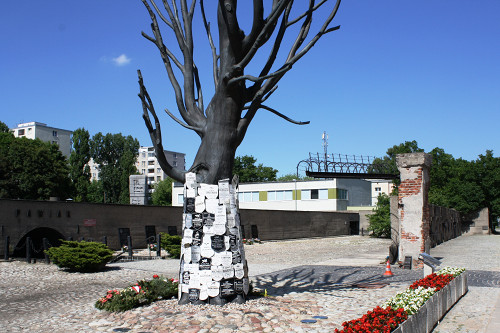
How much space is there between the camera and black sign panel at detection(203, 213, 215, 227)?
28.0 feet

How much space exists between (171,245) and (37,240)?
5515 millimetres

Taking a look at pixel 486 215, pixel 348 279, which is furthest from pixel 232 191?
pixel 486 215

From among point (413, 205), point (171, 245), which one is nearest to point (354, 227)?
point (171, 245)

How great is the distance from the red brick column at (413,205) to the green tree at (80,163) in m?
59.0

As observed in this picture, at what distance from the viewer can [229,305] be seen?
825 cm

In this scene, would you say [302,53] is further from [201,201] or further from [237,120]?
[201,201]

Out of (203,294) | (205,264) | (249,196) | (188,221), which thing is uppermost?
(249,196)

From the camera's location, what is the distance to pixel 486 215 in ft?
148

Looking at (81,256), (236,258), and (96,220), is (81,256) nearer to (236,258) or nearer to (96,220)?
(96,220)

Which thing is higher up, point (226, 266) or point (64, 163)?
point (64, 163)

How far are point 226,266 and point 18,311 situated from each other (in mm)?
3981

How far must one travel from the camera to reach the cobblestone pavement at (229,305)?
24.2 ft

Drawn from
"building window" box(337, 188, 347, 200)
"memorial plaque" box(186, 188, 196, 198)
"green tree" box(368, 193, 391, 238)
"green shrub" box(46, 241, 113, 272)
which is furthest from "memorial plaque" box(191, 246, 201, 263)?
"building window" box(337, 188, 347, 200)

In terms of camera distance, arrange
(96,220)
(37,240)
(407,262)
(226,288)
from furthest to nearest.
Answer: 1. (96,220)
2. (37,240)
3. (407,262)
4. (226,288)
